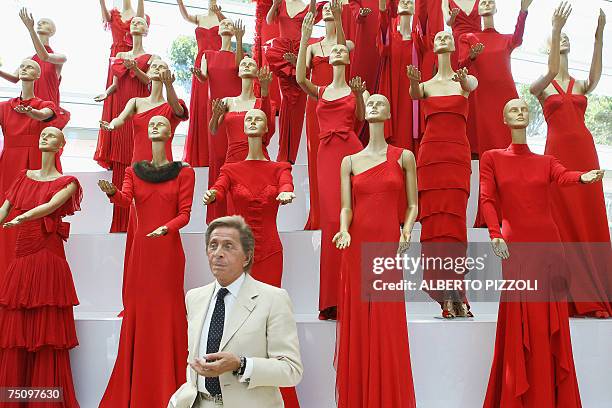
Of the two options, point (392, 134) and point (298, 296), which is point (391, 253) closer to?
point (298, 296)

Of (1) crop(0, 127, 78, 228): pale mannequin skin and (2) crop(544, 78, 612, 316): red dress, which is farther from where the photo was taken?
(2) crop(544, 78, 612, 316): red dress

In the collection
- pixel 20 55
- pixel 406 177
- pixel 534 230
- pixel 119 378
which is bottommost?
pixel 119 378

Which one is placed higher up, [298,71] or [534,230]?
[298,71]

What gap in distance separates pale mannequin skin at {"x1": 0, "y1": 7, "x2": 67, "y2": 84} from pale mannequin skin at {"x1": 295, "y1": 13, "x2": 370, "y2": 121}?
2566mm

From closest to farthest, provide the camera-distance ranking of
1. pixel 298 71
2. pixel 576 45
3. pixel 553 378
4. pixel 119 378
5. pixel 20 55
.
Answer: pixel 553 378, pixel 119 378, pixel 298 71, pixel 20 55, pixel 576 45

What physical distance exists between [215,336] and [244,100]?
137 inches

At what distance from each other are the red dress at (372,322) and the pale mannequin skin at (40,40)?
3.63 m

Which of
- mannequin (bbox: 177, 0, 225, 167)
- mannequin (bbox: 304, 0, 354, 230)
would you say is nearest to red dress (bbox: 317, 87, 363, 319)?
mannequin (bbox: 304, 0, 354, 230)

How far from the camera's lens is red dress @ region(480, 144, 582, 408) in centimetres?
432

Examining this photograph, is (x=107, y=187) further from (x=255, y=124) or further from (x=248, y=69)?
(x=248, y=69)

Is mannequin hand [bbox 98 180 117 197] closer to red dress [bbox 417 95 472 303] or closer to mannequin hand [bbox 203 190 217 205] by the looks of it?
mannequin hand [bbox 203 190 217 205]

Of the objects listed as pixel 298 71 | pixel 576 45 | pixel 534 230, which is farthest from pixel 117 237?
pixel 576 45

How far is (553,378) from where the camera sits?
14.3 feet

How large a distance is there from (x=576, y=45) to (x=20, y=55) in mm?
7977
